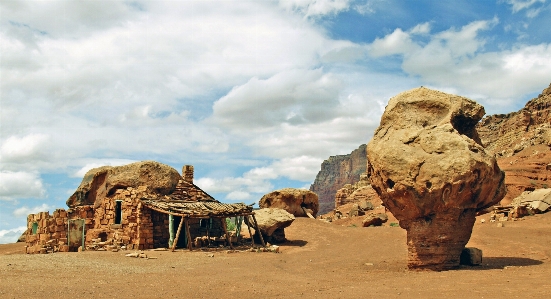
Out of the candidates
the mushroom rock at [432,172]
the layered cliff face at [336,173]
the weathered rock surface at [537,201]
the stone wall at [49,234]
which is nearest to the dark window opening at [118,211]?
the stone wall at [49,234]

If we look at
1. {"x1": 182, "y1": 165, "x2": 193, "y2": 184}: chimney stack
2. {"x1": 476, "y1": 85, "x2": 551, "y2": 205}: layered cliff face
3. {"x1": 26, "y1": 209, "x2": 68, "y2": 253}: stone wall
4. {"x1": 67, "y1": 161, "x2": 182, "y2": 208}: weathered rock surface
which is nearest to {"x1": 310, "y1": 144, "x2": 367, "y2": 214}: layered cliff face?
{"x1": 476, "y1": 85, "x2": 551, "y2": 205}: layered cliff face

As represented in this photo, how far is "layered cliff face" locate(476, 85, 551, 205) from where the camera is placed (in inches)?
1543

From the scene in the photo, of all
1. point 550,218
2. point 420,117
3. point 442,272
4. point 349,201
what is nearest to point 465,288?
point 442,272

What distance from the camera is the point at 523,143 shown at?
55.6m

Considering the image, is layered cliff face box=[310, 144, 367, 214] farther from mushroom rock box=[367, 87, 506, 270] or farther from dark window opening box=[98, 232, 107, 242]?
mushroom rock box=[367, 87, 506, 270]

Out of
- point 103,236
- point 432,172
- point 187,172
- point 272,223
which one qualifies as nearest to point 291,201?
point 187,172

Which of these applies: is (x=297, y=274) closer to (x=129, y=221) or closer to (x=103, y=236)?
(x=129, y=221)

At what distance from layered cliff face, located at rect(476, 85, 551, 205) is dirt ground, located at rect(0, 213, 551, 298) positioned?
1717 centimetres

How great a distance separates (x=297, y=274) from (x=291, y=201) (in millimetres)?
21952

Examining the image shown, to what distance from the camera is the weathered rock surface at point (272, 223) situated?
25438mm

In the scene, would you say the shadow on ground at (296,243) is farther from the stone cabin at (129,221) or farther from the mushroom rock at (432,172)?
the mushroom rock at (432,172)

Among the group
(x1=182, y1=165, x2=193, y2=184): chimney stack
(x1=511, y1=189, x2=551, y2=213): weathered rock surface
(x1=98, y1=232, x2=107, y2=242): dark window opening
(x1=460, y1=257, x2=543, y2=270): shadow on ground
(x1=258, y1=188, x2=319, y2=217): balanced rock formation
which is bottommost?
(x1=460, y1=257, x2=543, y2=270): shadow on ground

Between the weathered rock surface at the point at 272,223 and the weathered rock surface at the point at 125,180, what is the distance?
5.01 m

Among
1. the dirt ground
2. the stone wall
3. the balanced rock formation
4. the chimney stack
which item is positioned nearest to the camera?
the dirt ground
